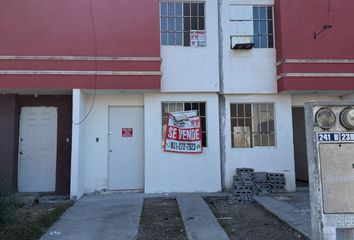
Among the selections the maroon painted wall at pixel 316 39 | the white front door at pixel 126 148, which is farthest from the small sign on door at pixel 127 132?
the maroon painted wall at pixel 316 39

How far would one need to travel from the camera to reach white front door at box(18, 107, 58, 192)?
11156 mm

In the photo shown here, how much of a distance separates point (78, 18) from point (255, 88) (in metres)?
5.64

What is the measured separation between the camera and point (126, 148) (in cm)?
1125

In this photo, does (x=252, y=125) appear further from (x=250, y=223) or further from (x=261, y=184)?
(x=250, y=223)

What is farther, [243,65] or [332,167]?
[243,65]

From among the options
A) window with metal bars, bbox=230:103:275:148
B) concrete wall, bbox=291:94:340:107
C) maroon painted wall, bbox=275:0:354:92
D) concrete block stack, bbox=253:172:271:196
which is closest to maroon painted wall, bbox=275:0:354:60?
maroon painted wall, bbox=275:0:354:92

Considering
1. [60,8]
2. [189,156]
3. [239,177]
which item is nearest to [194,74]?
[189,156]

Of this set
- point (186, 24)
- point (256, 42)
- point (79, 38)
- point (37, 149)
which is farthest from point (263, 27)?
point (37, 149)

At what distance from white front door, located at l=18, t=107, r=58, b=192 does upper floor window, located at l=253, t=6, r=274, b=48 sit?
6.78 meters

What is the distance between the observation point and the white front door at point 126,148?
11125 mm

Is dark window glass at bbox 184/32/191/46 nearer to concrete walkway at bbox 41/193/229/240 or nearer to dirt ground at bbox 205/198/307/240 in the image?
concrete walkway at bbox 41/193/229/240

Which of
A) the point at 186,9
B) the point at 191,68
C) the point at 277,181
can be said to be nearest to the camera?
the point at 277,181

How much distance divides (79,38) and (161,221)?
5.73 meters

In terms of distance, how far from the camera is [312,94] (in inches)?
460
